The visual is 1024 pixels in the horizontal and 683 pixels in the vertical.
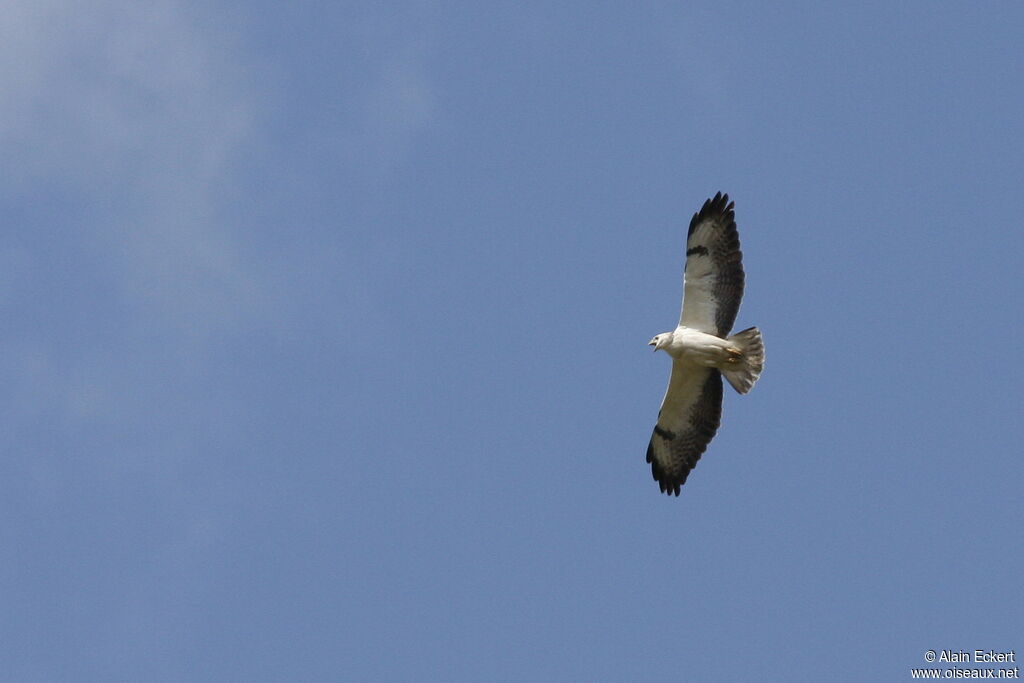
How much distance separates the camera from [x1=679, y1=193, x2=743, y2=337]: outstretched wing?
20.5 meters

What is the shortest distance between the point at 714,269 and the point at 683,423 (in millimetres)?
2753

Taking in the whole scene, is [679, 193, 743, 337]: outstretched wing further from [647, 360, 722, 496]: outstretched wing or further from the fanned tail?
[647, 360, 722, 496]: outstretched wing

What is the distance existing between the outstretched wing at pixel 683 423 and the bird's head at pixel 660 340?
46 centimetres

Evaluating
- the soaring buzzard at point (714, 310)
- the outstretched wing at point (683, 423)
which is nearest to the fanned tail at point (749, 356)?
the soaring buzzard at point (714, 310)

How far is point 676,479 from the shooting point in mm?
22344

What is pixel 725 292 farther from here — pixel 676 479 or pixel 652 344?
pixel 676 479

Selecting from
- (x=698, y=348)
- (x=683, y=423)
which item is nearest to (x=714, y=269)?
(x=698, y=348)

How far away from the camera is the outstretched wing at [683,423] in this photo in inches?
838

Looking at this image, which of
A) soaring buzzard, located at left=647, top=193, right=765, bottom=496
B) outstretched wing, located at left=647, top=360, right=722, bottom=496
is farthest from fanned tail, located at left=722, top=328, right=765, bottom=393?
outstretched wing, located at left=647, top=360, right=722, bottom=496

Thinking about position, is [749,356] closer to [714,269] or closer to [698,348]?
[698,348]

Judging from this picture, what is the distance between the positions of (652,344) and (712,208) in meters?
2.18

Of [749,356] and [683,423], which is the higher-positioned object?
[749,356]

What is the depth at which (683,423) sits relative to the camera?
72.1 ft

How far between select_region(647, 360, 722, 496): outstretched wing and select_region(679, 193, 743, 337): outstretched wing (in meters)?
0.87
